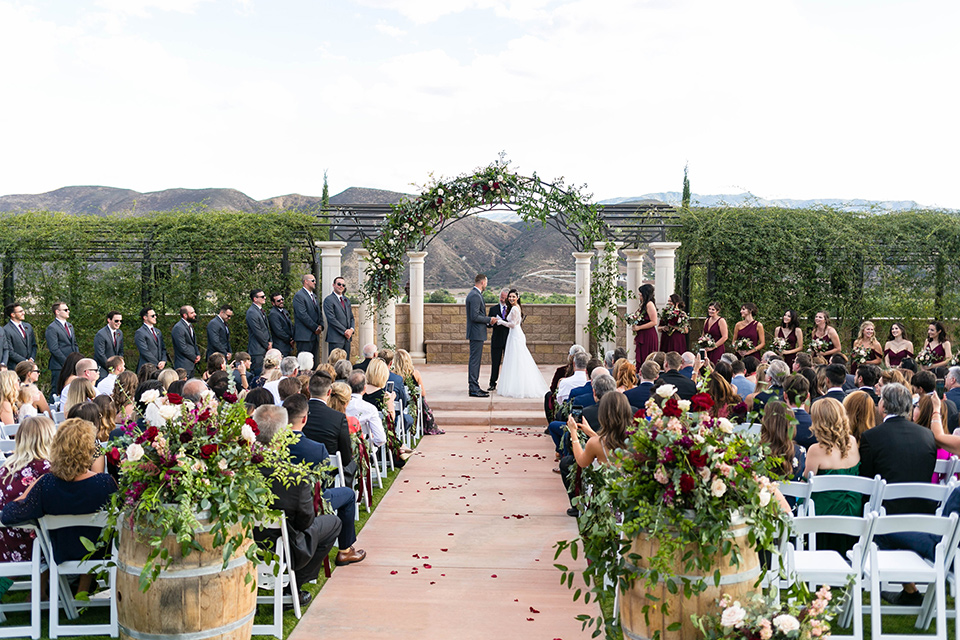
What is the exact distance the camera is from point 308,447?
15.2 feet

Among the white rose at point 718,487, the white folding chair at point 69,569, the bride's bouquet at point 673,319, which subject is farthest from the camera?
the bride's bouquet at point 673,319

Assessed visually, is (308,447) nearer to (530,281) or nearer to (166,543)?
(166,543)

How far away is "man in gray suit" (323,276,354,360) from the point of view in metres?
11.4

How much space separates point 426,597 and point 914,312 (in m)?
10.8

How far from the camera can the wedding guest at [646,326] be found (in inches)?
449

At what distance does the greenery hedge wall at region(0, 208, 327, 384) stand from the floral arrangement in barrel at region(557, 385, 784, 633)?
1044 centimetres

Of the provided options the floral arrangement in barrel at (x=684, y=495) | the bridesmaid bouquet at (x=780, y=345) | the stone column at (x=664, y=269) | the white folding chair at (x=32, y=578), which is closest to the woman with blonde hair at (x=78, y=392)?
the white folding chair at (x=32, y=578)

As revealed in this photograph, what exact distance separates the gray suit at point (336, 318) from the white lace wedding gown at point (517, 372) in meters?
2.32

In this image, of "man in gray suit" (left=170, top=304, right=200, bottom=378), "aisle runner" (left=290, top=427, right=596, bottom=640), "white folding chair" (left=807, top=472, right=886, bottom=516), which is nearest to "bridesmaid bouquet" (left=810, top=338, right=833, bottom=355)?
"aisle runner" (left=290, top=427, right=596, bottom=640)

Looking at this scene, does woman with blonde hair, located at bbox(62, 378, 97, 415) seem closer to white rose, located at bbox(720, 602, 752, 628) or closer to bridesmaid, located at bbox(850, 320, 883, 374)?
white rose, located at bbox(720, 602, 752, 628)

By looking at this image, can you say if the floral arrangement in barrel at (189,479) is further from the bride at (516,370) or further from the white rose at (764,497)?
the bride at (516,370)

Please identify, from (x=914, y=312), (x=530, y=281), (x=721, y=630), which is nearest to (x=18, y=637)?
(x=721, y=630)

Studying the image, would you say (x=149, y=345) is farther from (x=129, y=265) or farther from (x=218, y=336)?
(x=129, y=265)

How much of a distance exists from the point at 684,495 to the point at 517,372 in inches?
327
